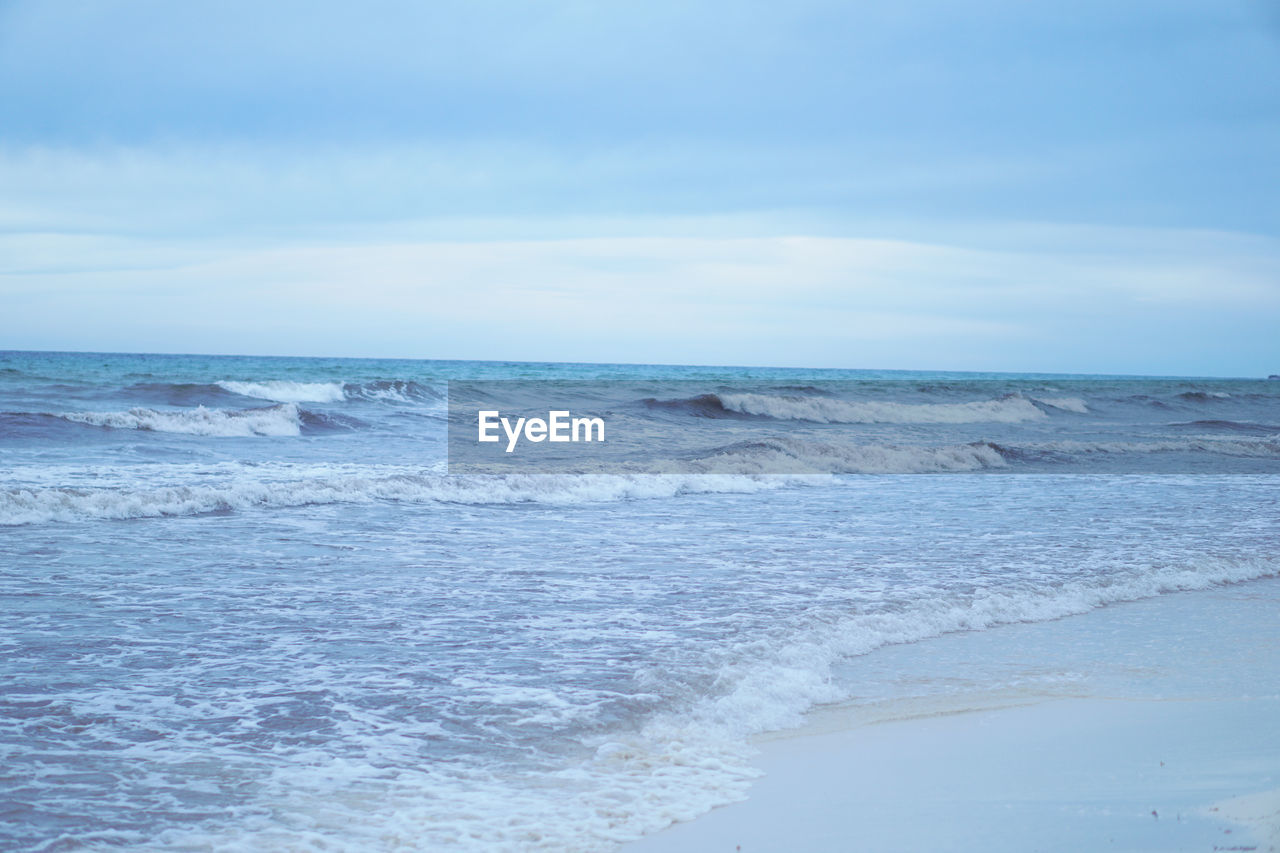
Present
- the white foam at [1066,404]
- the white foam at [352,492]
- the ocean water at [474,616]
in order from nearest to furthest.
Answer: the ocean water at [474,616], the white foam at [352,492], the white foam at [1066,404]

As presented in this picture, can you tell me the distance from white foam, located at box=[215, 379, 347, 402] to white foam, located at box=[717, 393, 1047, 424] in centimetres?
1350

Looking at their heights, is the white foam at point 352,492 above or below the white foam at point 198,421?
below

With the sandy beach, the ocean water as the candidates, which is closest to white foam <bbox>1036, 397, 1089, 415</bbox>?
the ocean water

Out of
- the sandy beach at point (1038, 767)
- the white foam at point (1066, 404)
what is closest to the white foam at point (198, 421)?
the sandy beach at point (1038, 767)

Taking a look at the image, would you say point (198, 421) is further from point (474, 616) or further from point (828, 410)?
point (828, 410)

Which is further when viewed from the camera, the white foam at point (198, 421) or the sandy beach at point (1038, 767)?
the white foam at point (198, 421)

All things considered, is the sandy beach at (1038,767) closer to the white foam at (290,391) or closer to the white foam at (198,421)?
the white foam at (198,421)

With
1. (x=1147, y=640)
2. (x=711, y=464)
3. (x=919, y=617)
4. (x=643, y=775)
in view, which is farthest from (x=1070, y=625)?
(x=711, y=464)

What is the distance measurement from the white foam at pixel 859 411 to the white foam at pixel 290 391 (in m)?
13.5

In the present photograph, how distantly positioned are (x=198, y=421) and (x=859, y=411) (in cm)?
2079

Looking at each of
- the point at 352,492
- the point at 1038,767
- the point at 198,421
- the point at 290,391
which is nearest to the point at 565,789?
the point at 1038,767

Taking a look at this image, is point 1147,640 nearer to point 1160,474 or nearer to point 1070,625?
point 1070,625

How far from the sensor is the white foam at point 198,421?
745 inches

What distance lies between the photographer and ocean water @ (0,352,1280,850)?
3463 millimetres
